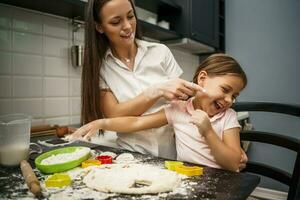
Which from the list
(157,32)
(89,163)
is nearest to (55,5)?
(157,32)

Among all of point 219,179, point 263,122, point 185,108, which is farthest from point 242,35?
point 219,179

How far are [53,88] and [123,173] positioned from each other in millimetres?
1028

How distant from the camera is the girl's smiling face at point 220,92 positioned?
1004 millimetres

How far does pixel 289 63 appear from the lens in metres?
2.69

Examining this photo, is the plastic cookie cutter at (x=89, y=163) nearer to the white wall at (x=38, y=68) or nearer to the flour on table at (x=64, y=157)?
the flour on table at (x=64, y=157)

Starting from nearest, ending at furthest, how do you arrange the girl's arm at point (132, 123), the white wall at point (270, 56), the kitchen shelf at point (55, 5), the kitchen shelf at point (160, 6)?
the girl's arm at point (132, 123) → the kitchen shelf at point (55, 5) → the kitchen shelf at point (160, 6) → the white wall at point (270, 56)

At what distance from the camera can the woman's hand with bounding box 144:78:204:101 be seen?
38.9 inches

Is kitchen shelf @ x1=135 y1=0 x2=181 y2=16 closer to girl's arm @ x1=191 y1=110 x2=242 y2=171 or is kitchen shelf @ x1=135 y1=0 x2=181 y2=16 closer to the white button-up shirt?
the white button-up shirt

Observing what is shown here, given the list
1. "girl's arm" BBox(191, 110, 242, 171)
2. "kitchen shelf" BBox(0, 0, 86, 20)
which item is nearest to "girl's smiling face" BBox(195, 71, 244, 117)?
"girl's arm" BBox(191, 110, 242, 171)

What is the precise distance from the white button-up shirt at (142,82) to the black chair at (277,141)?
351mm

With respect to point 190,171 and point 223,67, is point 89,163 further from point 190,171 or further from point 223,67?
point 223,67

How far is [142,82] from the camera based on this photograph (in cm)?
123

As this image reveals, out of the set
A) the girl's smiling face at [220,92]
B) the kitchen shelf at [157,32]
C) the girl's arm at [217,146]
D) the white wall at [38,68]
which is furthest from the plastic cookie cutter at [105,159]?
the kitchen shelf at [157,32]

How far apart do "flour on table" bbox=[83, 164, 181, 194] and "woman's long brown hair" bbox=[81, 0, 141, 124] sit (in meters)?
0.46
